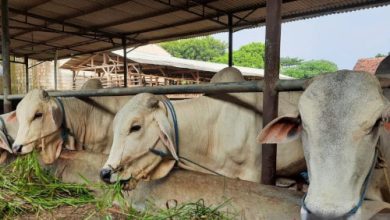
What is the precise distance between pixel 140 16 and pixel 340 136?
6.46m

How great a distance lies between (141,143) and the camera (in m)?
2.54

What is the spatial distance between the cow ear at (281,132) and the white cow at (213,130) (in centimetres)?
90

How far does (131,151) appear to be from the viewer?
8.18 ft

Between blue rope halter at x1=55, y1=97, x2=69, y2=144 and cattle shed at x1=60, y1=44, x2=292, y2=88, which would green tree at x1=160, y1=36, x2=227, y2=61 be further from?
blue rope halter at x1=55, y1=97, x2=69, y2=144

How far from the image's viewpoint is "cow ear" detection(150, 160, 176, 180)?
243cm

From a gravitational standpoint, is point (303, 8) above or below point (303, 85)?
above

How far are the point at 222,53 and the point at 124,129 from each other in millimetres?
46193

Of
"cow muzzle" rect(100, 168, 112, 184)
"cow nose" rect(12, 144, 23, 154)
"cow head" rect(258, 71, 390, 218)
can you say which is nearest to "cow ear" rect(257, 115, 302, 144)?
"cow head" rect(258, 71, 390, 218)

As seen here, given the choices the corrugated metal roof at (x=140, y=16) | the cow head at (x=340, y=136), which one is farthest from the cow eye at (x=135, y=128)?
the corrugated metal roof at (x=140, y=16)

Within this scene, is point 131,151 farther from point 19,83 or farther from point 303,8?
point 19,83

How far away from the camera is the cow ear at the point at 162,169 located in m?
2.43

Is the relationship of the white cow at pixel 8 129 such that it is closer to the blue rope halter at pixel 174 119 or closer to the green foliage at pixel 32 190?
the green foliage at pixel 32 190

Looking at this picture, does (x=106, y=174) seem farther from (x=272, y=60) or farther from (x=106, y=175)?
(x=272, y=60)

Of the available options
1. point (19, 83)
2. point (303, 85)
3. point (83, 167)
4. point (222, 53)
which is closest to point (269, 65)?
point (303, 85)
